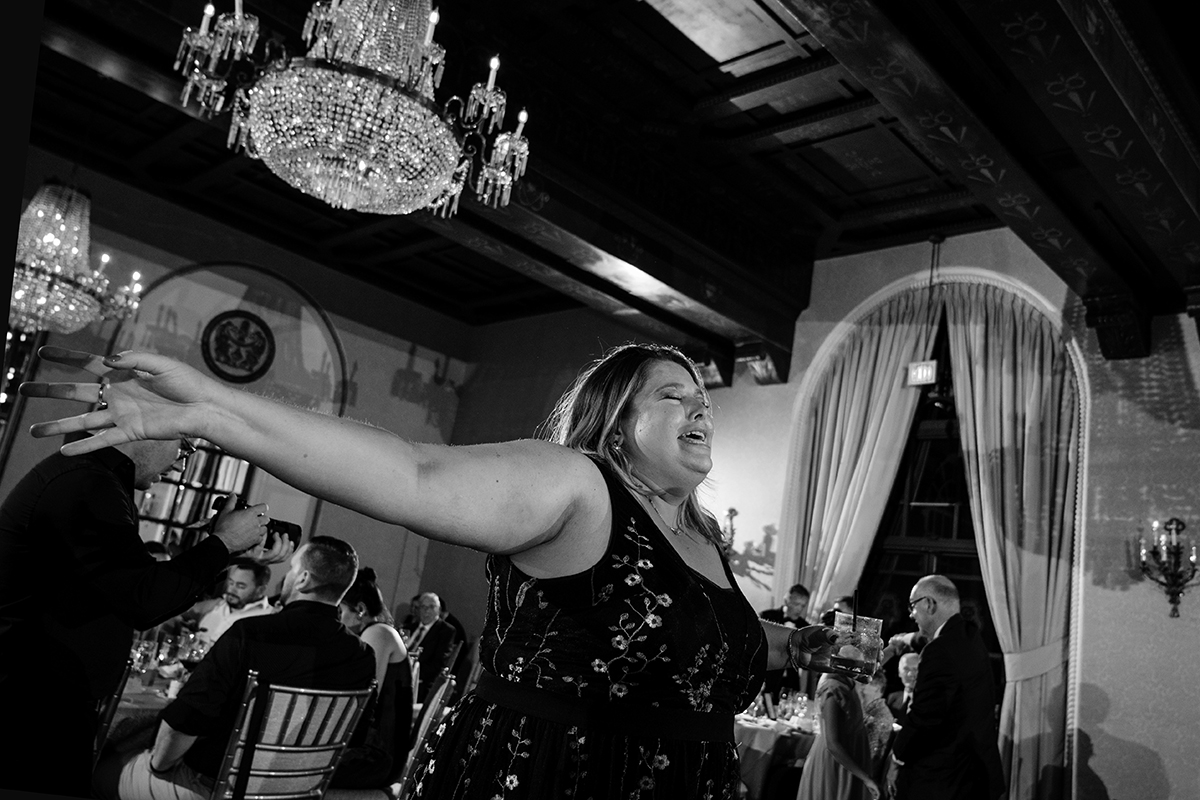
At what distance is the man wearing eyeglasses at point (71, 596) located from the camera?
1879mm

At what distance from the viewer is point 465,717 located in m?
1.24

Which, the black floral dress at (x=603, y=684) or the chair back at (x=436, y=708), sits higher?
the black floral dress at (x=603, y=684)

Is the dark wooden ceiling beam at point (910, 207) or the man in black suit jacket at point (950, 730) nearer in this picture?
the man in black suit jacket at point (950, 730)

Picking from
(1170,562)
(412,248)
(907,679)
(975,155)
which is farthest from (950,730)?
(412,248)

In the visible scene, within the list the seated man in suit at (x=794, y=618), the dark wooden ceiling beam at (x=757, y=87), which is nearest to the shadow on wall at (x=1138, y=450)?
the seated man in suit at (x=794, y=618)

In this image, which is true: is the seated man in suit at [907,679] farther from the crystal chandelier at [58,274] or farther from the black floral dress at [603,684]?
the crystal chandelier at [58,274]

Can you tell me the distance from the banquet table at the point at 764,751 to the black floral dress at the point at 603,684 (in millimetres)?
3852

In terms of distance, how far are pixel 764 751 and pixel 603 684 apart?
4024 mm

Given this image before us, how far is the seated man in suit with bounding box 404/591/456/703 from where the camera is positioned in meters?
6.87

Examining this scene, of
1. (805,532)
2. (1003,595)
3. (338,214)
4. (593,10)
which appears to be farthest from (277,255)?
(1003,595)

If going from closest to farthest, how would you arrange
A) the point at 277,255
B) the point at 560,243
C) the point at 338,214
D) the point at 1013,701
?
1. the point at 1013,701
2. the point at 560,243
3. the point at 338,214
4. the point at 277,255

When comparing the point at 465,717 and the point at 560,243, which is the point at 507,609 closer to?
the point at 465,717

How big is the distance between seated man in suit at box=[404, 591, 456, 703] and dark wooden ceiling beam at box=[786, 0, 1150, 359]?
192 inches

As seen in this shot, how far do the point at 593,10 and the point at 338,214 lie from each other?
13.7 feet
